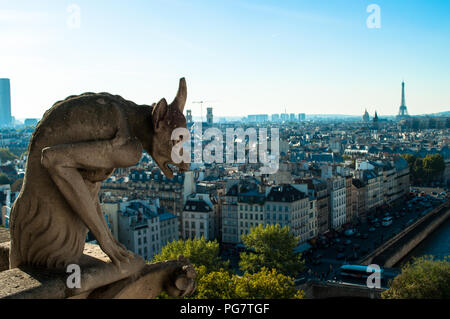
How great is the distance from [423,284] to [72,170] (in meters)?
22.0

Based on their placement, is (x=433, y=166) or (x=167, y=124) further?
(x=433, y=166)

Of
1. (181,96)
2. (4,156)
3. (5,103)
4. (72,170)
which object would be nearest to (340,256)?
(181,96)

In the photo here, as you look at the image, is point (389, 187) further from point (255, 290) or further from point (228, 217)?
point (255, 290)

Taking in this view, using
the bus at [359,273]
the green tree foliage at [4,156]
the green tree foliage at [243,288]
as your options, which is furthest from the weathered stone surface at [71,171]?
the green tree foliage at [4,156]

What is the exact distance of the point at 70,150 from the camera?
408 cm

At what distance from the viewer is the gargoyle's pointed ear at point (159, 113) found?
4293 millimetres

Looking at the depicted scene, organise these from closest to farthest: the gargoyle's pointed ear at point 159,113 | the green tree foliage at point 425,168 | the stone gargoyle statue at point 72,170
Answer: the stone gargoyle statue at point 72,170 < the gargoyle's pointed ear at point 159,113 < the green tree foliage at point 425,168

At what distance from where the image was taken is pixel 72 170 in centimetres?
411

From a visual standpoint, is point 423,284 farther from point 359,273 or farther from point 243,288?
point 243,288

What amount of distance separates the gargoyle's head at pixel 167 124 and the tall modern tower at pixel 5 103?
16555 cm

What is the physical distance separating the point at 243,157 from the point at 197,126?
7341 cm

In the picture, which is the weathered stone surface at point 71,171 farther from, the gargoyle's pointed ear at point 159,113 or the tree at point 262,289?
the tree at point 262,289

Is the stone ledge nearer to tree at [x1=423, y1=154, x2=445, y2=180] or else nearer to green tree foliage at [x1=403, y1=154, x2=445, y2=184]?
green tree foliage at [x1=403, y1=154, x2=445, y2=184]
